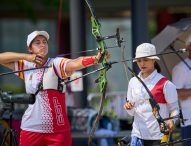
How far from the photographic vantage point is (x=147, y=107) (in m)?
6.70

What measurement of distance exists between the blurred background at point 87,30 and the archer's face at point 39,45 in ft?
2.41

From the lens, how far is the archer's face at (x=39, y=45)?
682 cm

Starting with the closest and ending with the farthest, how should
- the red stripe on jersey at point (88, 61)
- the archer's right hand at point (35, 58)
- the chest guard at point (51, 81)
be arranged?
the red stripe on jersey at point (88, 61) → the archer's right hand at point (35, 58) → the chest guard at point (51, 81)

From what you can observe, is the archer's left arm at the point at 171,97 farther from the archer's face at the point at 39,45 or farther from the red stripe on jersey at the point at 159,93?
the archer's face at the point at 39,45

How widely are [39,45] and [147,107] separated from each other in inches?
46.3

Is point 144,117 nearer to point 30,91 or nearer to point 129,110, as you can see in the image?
point 129,110

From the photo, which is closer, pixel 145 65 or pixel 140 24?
pixel 145 65

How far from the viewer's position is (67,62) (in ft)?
22.0

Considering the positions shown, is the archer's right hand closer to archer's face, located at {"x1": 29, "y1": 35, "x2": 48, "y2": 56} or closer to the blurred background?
archer's face, located at {"x1": 29, "y1": 35, "x2": 48, "y2": 56}

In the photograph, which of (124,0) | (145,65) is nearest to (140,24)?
(145,65)

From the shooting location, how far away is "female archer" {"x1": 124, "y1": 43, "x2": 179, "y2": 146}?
22.0 feet

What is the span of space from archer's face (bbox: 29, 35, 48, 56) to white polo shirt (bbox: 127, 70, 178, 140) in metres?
0.89

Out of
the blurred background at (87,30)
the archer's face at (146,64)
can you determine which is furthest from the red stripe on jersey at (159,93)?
the blurred background at (87,30)

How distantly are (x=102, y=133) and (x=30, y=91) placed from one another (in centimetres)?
305
